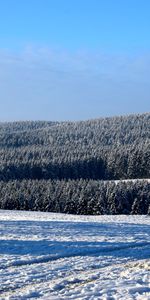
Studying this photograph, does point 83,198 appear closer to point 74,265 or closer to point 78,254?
point 78,254

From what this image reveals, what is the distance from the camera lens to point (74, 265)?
18672 millimetres

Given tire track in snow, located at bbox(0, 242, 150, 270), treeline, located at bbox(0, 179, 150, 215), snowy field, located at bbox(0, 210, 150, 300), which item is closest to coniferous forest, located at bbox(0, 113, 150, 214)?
treeline, located at bbox(0, 179, 150, 215)

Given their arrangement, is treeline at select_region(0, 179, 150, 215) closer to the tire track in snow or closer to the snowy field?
the snowy field

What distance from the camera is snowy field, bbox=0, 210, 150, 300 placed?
1401 cm

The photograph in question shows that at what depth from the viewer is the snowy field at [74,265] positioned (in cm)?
1401

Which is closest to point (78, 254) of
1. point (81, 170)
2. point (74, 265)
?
point (74, 265)

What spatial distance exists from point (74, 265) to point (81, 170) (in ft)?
321

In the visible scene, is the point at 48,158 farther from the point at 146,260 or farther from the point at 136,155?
the point at 146,260

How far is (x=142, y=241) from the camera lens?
26094 millimetres

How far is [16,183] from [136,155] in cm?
3600

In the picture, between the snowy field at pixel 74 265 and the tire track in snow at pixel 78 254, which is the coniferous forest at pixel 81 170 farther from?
the tire track in snow at pixel 78 254

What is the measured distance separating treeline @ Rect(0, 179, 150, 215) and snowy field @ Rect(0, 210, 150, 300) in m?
44.4

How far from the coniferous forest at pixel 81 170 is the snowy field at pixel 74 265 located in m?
45.1

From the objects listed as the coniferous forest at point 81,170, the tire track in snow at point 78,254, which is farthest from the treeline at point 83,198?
the tire track in snow at point 78,254
